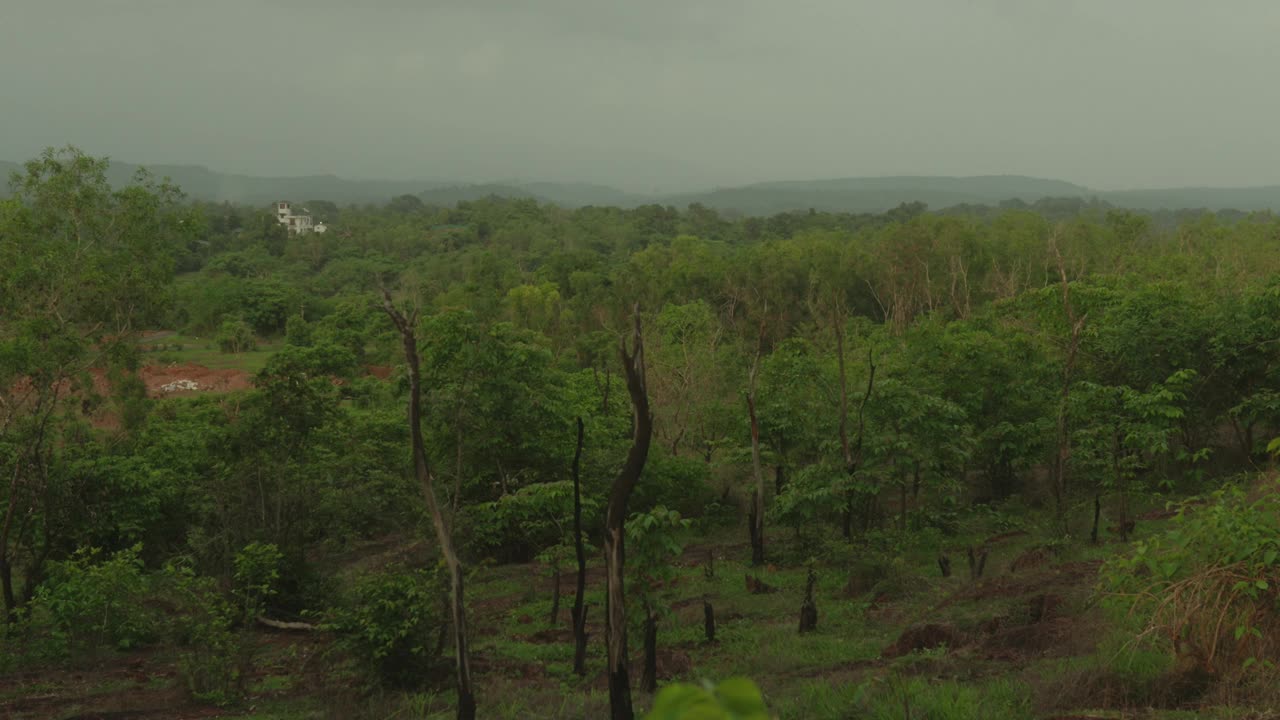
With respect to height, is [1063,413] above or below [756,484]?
above

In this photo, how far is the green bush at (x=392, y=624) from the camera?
880cm

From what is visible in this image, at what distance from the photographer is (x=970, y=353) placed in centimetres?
1747

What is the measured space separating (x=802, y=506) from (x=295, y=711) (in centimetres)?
880

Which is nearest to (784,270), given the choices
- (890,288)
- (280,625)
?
(890,288)

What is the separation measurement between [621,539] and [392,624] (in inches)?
129

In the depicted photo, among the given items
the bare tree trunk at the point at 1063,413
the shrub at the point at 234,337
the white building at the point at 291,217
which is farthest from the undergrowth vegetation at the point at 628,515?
the white building at the point at 291,217

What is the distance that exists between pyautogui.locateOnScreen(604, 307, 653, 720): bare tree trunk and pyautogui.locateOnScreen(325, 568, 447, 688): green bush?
281cm

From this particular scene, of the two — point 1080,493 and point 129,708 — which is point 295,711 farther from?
point 1080,493

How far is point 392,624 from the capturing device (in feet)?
28.9

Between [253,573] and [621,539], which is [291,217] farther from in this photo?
[621,539]

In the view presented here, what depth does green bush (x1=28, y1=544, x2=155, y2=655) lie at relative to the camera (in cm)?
1061

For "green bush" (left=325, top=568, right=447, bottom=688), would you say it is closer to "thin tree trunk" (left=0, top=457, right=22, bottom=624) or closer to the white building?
"thin tree trunk" (left=0, top=457, right=22, bottom=624)

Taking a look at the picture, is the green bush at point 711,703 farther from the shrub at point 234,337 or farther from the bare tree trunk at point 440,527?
the shrub at point 234,337

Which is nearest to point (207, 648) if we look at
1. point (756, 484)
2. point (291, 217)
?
point (756, 484)
